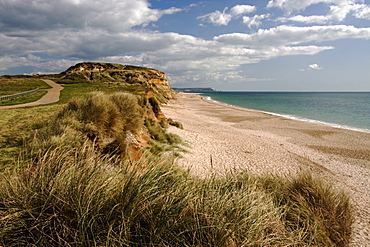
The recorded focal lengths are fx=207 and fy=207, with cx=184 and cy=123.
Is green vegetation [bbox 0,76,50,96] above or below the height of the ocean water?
above

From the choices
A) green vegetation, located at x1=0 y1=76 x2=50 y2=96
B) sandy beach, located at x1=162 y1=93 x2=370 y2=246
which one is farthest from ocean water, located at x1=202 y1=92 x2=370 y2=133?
green vegetation, located at x1=0 y1=76 x2=50 y2=96

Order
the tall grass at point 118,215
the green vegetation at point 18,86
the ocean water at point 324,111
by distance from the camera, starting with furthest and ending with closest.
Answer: the ocean water at point 324,111 → the green vegetation at point 18,86 → the tall grass at point 118,215

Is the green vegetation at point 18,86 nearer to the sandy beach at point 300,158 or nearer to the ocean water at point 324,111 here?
the sandy beach at point 300,158

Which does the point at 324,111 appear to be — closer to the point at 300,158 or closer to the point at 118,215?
the point at 300,158

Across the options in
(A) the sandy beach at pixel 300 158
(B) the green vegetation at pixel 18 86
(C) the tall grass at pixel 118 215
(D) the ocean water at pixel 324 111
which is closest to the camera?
(C) the tall grass at pixel 118 215

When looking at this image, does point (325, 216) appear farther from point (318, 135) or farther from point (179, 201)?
point (318, 135)

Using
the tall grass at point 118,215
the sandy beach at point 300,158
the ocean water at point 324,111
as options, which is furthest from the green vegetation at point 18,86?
the ocean water at point 324,111

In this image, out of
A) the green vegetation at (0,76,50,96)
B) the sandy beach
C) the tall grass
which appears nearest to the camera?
the tall grass

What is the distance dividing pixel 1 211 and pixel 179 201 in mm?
1968

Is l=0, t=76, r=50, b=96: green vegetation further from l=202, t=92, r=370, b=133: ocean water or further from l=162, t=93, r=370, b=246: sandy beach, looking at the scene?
l=202, t=92, r=370, b=133: ocean water

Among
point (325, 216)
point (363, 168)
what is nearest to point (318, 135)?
point (363, 168)

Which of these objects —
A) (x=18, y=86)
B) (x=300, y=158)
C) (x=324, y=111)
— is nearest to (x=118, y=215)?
(x=300, y=158)

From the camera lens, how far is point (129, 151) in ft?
19.5

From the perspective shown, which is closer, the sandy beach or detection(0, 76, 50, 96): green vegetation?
the sandy beach
